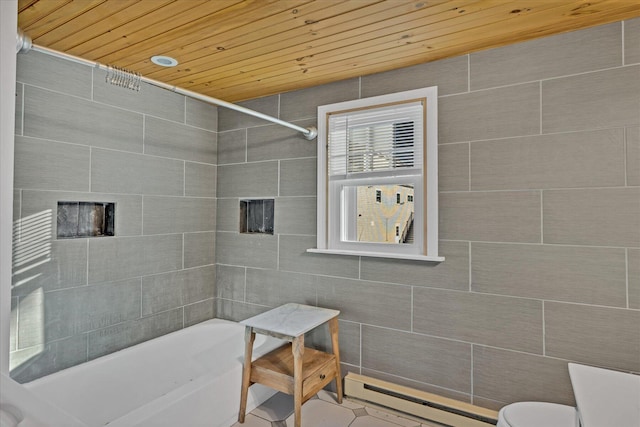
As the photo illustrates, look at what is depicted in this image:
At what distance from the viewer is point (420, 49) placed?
6.91 ft

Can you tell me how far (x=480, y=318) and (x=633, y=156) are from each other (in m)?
1.11

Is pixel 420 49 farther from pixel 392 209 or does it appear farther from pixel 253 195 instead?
pixel 253 195

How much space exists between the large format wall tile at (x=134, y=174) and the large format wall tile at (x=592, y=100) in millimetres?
2444

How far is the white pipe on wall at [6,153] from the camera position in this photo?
0.50 metres

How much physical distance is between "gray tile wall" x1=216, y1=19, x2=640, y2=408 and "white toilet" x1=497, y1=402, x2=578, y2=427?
25 cm

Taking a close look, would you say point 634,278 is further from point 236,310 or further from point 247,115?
point 247,115

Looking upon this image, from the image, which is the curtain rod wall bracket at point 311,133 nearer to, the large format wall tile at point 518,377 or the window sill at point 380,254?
the window sill at point 380,254

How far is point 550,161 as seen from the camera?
6.40 feet

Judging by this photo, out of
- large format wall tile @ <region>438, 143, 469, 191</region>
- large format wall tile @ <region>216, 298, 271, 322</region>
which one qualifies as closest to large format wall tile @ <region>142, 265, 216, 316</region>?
large format wall tile @ <region>216, 298, 271, 322</region>

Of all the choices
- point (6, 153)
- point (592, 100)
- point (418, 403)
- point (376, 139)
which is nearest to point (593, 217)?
point (592, 100)

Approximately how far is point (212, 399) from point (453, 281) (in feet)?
5.01

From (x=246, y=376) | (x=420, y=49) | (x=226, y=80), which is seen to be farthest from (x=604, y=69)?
(x=246, y=376)

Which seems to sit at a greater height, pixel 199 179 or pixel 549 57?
pixel 549 57

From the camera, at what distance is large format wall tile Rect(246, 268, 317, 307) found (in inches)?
107
